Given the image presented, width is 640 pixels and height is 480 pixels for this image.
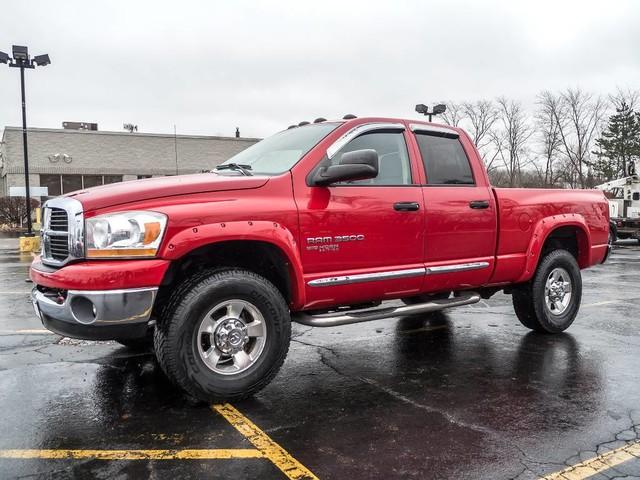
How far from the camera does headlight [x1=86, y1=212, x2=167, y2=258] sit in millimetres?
3576

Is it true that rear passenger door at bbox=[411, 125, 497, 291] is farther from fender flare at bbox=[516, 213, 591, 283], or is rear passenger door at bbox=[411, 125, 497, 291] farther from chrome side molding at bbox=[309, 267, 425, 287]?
fender flare at bbox=[516, 213, 591, 283]

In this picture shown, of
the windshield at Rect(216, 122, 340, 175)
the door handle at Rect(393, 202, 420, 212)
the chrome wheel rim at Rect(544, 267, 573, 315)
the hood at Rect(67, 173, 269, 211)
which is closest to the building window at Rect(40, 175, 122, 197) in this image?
the windshield at Rect(216, 122, 340, 175)

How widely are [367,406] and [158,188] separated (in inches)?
80.6

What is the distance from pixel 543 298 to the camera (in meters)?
5.90

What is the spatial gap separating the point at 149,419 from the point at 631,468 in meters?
2.83

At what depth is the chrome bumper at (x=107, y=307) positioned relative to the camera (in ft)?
11.5

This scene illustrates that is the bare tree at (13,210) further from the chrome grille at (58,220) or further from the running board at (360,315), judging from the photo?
the running board at (360,315)

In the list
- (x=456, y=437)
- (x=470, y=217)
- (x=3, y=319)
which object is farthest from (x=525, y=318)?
(x=3, y=319)

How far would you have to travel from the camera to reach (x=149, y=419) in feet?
12.0

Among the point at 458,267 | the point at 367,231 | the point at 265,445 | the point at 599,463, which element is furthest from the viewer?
the point at 458,267

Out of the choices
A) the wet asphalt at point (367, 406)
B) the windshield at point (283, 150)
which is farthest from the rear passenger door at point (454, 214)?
the windshield at point (283, 150)

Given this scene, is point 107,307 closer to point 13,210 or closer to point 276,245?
point 276,245

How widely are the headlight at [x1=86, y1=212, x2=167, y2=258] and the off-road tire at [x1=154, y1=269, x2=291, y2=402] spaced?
43 cm

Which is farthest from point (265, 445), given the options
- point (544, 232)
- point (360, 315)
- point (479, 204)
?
point (544, 232)
